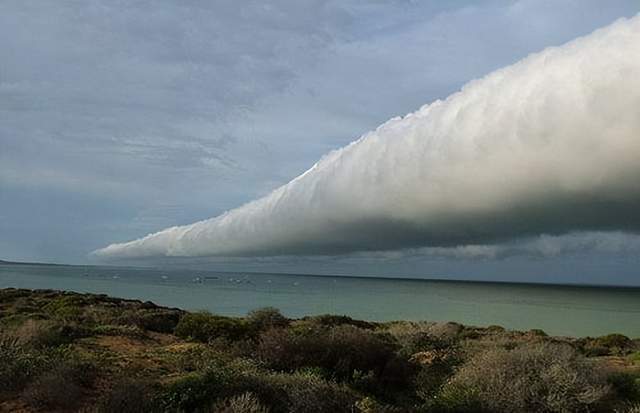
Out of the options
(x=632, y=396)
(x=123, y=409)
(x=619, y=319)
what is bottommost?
(x=619, y=319)

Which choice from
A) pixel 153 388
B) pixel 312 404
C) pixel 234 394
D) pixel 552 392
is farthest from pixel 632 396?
pixel 153 388

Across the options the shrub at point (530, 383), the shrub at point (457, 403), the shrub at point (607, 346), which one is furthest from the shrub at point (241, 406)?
the shrub at point (607, 346)

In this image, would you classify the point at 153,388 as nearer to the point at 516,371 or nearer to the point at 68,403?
the point at 68,403

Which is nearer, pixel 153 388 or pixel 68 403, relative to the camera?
pixel 68 403

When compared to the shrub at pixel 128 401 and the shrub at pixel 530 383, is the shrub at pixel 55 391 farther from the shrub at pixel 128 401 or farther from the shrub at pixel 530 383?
the shrub at pixel 530 383

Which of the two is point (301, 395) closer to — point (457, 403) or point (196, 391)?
point (196, 391)

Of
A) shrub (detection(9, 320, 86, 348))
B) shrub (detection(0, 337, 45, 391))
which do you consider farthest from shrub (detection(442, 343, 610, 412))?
shrub (detection(9, 320, 86, 348))

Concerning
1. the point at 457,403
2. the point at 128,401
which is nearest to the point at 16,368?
the point at 128,401

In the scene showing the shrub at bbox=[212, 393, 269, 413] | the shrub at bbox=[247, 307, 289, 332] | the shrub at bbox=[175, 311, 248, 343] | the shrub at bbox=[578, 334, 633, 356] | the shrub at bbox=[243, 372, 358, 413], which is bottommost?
the shrub at bbox=[578, 334, 633, 356]

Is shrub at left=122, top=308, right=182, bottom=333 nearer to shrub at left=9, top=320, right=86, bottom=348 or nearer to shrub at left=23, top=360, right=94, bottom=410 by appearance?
shrub at left=9, top=320, right=86, bottom=348
